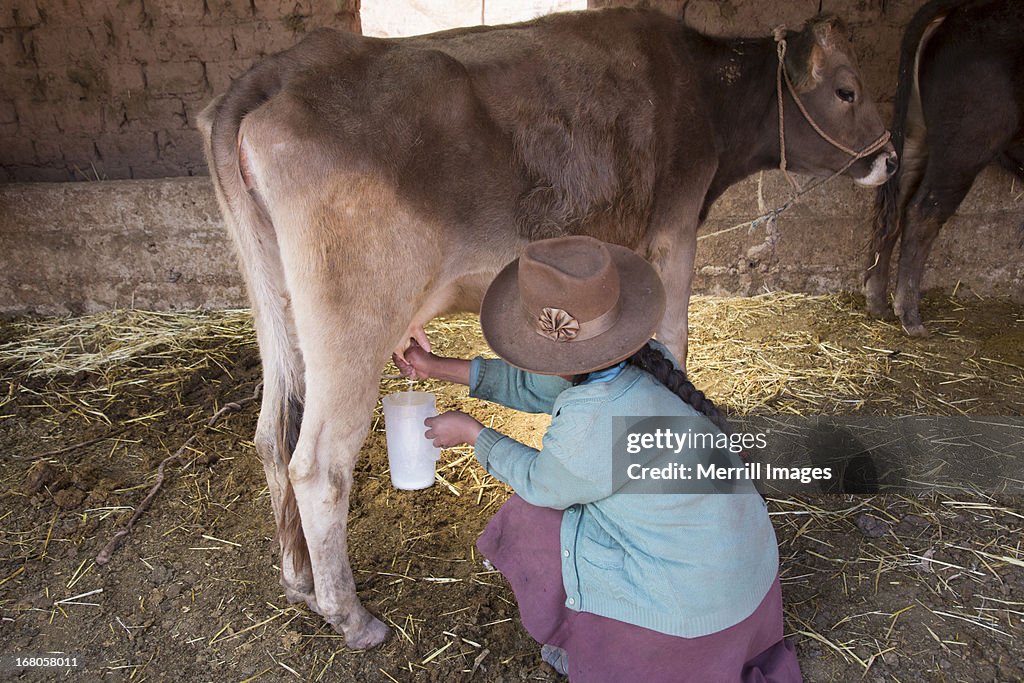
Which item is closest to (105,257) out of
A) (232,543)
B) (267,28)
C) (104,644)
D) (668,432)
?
(267,28)

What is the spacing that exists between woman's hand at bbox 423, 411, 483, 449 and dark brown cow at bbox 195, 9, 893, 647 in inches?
11.3

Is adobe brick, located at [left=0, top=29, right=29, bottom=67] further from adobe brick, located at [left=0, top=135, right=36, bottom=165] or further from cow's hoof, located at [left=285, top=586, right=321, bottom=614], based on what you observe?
cow's hoof, located at [left=285, top=586, right=321, bottom=614]

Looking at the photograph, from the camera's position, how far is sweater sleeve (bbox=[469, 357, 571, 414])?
2680 millimetres

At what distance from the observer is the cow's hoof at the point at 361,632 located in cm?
268

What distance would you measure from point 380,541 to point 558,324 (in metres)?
1.68

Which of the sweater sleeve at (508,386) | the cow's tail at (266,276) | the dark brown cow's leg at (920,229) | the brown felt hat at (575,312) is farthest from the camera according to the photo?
the dark brown cow's leg at (920,229)

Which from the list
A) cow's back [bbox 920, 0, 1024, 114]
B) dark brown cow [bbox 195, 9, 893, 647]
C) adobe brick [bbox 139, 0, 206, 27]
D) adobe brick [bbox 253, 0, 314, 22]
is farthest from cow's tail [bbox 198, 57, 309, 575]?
cow's back [bbox 920, 0, 1024, 114]

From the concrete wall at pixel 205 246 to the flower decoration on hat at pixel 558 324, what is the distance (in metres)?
3.59

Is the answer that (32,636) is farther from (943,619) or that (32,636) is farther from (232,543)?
(943,619)

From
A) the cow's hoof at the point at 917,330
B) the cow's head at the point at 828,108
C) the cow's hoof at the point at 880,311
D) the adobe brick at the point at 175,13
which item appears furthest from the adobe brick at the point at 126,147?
the cow's hoof at the point at 917,330

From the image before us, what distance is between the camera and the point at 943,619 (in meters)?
2.76

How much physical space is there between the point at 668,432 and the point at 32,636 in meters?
2.48

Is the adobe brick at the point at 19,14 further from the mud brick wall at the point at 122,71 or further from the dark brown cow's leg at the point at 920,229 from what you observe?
the dark brown cow's leg at the point at 920,229

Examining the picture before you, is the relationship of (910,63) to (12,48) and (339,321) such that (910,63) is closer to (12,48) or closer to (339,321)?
(339,321)
